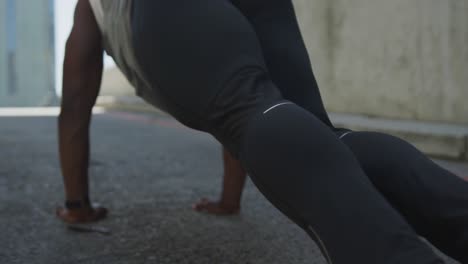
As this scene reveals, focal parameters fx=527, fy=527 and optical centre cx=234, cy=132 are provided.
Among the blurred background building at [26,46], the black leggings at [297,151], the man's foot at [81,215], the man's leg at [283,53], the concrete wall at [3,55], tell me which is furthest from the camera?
the blurred background building at [26,46]

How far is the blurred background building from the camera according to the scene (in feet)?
104

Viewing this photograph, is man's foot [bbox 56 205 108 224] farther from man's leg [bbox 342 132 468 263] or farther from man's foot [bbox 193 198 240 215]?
man's leg [bbox 342 132 468 263]

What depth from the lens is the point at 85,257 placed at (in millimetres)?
1377

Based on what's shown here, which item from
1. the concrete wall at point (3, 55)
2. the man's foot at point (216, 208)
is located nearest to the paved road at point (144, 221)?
the man's foot at point (216, 208)

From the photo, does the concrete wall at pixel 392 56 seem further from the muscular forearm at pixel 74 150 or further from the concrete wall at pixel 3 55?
the concrete wall at pixel 3 55

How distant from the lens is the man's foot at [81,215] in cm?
167

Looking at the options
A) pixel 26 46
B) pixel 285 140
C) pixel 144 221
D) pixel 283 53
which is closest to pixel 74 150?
pixel 144 221

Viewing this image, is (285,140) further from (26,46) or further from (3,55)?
(3,55)

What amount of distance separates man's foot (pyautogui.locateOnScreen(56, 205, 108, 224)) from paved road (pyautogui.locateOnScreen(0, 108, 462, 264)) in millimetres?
35

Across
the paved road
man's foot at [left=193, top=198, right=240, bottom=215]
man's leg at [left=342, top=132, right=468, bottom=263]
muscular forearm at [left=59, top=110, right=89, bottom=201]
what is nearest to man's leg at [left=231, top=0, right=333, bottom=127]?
man's leg at [left=342, top=132, right=468, bottom=263]

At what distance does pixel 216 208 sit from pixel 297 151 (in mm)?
1132

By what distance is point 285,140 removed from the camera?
29.5 inches

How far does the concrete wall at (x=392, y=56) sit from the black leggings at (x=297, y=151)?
2.46 metres

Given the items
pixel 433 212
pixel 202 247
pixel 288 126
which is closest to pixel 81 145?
pixel 202 247
